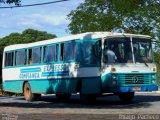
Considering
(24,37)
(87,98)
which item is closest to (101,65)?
(87,98)

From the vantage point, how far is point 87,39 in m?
22.4

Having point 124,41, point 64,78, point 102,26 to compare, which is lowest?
point 64,78

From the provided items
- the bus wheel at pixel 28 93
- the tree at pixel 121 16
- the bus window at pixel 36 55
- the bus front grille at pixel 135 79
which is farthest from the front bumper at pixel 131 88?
the tree at pixel 121 16

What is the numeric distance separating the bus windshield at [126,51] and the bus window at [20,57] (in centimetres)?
687

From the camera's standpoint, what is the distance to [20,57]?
2788cm

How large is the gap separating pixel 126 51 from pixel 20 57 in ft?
25.0

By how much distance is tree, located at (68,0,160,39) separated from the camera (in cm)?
4194

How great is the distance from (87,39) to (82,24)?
98.7 feet

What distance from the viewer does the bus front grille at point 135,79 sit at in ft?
71.9

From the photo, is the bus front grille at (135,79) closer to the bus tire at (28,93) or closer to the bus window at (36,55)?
the bus window at (36,55)

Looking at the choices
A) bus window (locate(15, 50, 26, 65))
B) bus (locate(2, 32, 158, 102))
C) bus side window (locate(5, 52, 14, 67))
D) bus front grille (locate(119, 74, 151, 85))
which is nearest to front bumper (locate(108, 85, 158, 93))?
bus (locate(2, 32, 158, 102))

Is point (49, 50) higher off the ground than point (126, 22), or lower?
lower

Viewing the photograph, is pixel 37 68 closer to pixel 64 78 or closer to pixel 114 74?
pixel 64 78

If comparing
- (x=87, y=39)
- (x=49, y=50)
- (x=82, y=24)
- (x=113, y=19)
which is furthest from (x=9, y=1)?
(x=82, y=24)
